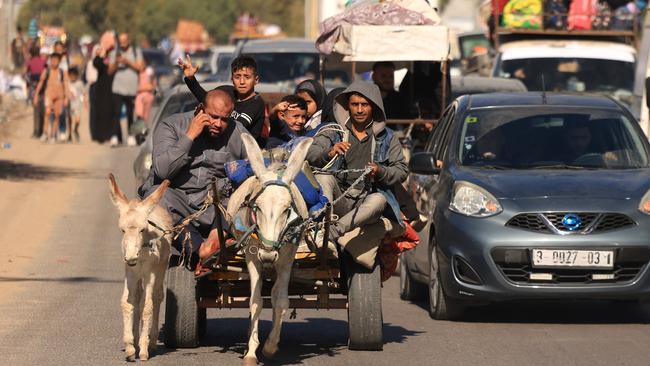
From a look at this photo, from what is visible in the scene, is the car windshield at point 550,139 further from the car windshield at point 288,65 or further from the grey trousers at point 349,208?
the car windshield at point 288,65

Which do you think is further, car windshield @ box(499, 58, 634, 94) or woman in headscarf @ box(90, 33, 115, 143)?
woman in headscarf @ box(90, 33, 115, 143)

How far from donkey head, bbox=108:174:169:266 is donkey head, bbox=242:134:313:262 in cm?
70

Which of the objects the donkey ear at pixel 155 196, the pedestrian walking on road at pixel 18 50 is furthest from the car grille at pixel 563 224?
the pedestrian walking on road at pixel 18 50

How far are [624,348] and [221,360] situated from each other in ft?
9.27

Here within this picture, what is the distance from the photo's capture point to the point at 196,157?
10555 mm

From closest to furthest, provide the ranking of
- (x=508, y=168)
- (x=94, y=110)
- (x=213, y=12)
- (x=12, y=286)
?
(x=508, y=168), (x=12, y=286), (x=94, y=110), (x=213, y=12)

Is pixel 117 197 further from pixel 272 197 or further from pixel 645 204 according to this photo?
pixel 645 204

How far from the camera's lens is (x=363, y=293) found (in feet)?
34.3

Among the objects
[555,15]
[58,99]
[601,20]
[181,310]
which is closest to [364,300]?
[181,310]

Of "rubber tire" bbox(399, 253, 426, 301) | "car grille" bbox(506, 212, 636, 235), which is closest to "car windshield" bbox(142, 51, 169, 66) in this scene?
"rubber tire" bbox(399, 253, 426, 301)

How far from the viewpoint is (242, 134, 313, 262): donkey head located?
922 centimetres

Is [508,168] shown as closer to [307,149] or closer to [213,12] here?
[307,149]

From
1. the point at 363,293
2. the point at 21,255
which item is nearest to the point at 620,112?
the point at 363,293

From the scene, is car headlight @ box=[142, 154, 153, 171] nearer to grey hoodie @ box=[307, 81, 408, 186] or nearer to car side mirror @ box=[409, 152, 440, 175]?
car side mirror @ box=[409, 152, 440, 175]
